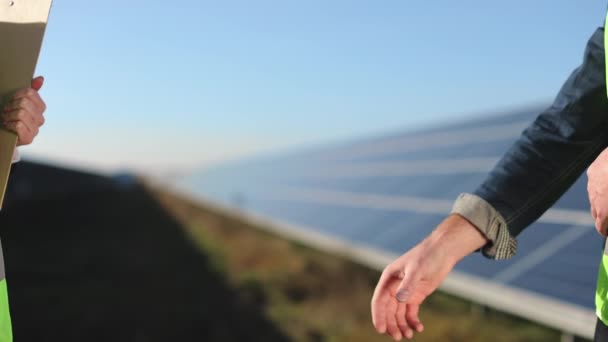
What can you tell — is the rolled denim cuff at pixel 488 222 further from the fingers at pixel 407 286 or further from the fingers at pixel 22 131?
the fingers at pixel 22 131

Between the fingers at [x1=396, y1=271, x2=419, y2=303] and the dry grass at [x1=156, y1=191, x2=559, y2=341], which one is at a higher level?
the fingers at [x1=396, y1=271, x2=419, y2=303]

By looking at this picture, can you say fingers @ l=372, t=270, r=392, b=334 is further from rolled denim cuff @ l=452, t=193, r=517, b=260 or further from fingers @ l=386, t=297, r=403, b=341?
rolled denim cuff @ l=452, t=193, r=517, b=260

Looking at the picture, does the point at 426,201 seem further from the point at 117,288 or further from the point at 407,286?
the point at 407,286

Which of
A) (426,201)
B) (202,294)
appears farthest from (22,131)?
(202,294)

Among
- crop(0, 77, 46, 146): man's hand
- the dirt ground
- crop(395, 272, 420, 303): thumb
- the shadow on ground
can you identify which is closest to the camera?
crop(395, 272, 420, 303): thumb

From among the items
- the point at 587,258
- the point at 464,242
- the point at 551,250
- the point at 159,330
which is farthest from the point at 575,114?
the point at 159,330

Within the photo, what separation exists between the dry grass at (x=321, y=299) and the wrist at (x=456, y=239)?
11.6ft

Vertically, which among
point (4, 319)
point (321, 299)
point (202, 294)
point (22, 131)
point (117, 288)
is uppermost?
point (22, 131)

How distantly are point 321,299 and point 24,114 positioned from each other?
5516mm

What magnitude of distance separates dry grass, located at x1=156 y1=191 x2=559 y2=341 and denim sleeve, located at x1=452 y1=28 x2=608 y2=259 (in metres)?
3.47

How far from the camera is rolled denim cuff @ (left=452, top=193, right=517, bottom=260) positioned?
1520 mm

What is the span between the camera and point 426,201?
23.6 feet

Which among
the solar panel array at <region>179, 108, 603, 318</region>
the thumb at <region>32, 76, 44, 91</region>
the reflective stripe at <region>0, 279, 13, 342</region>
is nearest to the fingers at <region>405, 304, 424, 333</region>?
the reflective stripe at <region>0, 279, 13, 342</region>

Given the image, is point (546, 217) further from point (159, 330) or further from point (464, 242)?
point (464, 242)
